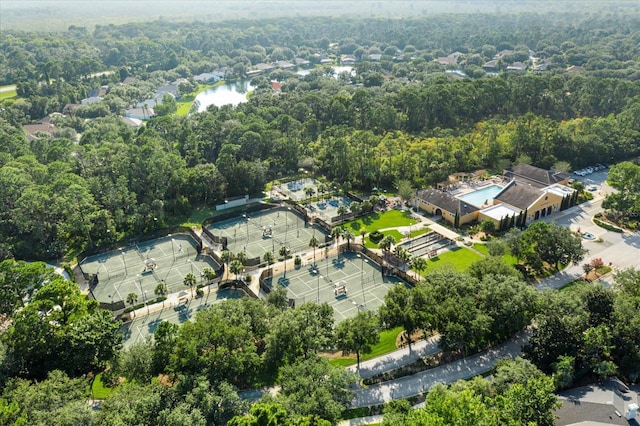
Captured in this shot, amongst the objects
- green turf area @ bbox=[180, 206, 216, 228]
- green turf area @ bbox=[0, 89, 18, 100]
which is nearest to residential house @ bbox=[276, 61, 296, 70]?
green turf area @ bbox=[0, 89, 18, 100]

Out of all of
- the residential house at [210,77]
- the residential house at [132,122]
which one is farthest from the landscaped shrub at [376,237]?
the residential house at [210,77]

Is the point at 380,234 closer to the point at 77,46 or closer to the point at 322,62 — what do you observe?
the point at 322,62

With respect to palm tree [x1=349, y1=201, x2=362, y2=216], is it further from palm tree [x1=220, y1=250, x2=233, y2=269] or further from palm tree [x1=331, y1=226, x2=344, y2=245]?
palm tree [x1=220, y1=250, x2=233, y2=269]

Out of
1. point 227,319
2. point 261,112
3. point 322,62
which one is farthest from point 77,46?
point 227,319

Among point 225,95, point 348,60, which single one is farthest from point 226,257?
point 348,60

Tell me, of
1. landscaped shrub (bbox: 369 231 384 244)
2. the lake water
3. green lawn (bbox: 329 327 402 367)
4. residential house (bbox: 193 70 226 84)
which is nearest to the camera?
green lawn (bbox: 329 327 402 367)
